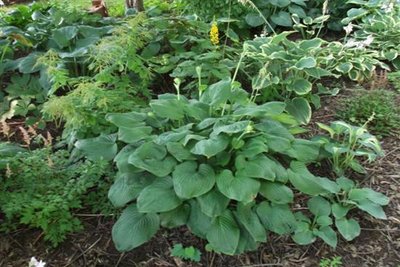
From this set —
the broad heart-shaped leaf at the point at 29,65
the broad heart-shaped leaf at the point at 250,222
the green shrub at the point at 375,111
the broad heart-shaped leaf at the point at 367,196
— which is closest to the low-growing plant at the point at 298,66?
the green shrub at the point at 375,111

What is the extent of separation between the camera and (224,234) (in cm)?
227

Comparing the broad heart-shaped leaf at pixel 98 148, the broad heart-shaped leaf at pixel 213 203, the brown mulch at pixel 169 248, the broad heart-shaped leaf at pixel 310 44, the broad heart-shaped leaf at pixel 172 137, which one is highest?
the broad heart-shaped leaf at pixel 310 44

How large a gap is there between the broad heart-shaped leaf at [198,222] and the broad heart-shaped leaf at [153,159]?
253 mm

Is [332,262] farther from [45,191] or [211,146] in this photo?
[45,191]

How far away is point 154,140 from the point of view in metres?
2.46

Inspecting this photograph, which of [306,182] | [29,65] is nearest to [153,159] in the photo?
[306,182]

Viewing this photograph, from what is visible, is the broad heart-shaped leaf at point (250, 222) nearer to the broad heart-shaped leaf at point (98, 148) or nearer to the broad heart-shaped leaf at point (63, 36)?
the broad heart-shaped leaf at point (98, 148)

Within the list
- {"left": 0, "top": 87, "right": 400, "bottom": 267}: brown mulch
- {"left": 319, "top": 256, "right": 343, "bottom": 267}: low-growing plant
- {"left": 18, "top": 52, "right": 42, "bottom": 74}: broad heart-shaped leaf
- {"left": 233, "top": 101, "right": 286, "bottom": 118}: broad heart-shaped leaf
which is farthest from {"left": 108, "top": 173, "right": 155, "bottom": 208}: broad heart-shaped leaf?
{"left": 18, "top": 52, "right": 42, "bottom": 74}: broad heart-shaped leaf

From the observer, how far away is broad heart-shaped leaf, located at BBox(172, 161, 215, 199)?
7.34ft

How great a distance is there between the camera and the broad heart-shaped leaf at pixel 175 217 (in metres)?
2.36

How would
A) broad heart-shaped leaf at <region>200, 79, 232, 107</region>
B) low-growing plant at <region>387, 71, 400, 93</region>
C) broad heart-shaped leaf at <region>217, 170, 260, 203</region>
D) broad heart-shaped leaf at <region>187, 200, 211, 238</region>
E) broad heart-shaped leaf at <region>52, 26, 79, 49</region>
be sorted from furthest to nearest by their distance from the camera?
low-growing plant at <region>387, 71, 400, 93</region> < broad heart-shaped leaf at <region>52, 26, 79, 49</region> < broad heart-shaped leaf at <region>200, 79, 232, 107</region> < broad heart-shaped leaf at <region>187, 200, 211, 238</region> < broad heart-shaped leaf at <region>217, 170, 260, 203</region>

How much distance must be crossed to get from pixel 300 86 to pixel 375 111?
0.60 meters

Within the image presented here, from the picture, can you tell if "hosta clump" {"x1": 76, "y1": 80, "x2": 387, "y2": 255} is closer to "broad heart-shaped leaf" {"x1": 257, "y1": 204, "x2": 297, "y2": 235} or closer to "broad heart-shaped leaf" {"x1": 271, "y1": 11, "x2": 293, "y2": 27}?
"broad heart-shaped leaf" {"x1": 257, "y1": 204, "x2": 297, "y2": 235}

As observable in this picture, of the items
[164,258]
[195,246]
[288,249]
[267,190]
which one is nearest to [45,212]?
[164,258]
